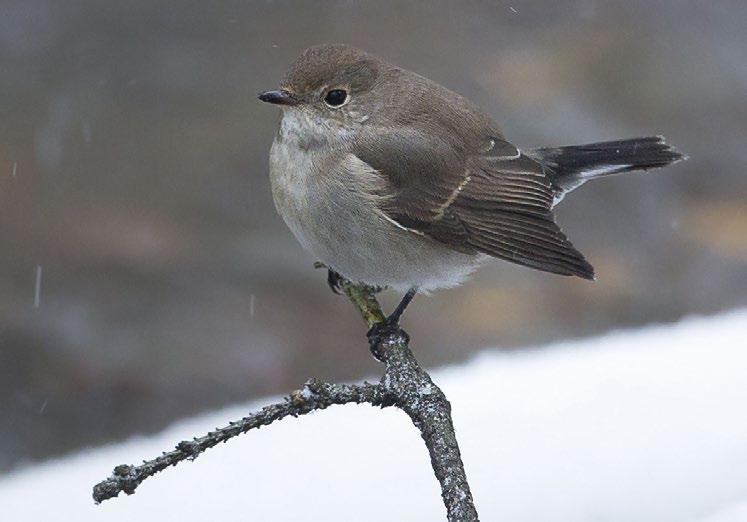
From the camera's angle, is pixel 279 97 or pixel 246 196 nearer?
pixel 279 97

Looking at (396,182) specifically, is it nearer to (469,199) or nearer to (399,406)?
(469,199)

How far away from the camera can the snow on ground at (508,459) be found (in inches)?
112

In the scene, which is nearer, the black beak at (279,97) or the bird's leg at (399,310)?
the black beak at (279,97)

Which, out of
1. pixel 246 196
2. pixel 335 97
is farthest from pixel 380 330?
pixel 246 196

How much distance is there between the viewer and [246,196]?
15.2 ft

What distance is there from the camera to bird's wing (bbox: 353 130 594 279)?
274 centimetres

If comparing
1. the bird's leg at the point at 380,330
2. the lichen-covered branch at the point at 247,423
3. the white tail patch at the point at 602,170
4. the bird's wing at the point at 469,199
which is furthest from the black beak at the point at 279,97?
the white tail patch at the point at 602,170

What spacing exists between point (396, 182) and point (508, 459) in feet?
2.56

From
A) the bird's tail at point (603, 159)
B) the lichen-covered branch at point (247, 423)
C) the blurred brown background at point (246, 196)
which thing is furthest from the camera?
the blurred brown background at point (246, 196)

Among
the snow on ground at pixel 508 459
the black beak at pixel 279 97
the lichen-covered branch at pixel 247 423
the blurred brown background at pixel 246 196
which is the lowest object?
the lichen-covered branch at pixel 247 423

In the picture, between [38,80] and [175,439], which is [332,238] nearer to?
[175,439]

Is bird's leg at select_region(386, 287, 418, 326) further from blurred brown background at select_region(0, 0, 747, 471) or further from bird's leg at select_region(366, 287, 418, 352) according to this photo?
blurred brown background at select_region(0, 0, 747, 471)

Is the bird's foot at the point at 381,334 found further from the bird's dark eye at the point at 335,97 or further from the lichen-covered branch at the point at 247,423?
the bird's dark eye at the point at 335,97

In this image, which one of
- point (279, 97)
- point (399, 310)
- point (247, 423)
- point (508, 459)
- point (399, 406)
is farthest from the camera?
point (508, 459)
